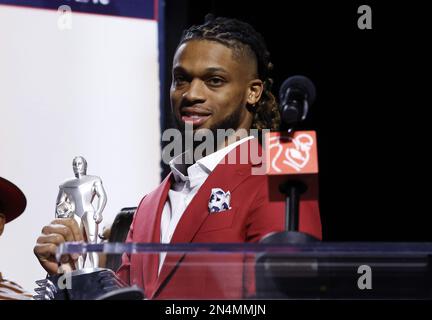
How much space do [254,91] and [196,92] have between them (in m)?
0.17

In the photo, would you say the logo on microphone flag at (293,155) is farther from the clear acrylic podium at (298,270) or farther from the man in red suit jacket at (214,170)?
the man in red suit jacket at (214,170)

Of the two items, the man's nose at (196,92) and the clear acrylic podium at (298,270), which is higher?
the man's nose at (196,92)

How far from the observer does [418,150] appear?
2967 millimetres

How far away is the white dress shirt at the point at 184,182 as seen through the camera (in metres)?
2.03

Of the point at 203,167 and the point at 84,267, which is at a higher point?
the point at 203,167

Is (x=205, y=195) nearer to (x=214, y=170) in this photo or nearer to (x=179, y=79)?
(x=214, y=170)

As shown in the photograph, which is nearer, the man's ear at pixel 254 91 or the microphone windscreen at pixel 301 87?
the microphone windscreen at pixel 301 87

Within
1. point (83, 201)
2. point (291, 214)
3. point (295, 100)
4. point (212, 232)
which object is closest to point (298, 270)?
point (291, 214)

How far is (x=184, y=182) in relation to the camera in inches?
83.9

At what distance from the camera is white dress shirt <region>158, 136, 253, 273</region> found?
2029 mm

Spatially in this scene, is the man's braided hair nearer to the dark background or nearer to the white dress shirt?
the white dress shirt

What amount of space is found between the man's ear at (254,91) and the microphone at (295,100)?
69 centimetres

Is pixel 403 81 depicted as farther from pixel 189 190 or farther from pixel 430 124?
pixel 189 190

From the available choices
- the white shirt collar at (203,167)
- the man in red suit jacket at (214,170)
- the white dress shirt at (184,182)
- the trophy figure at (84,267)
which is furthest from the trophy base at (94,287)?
the white shirt collar at (203,167)
